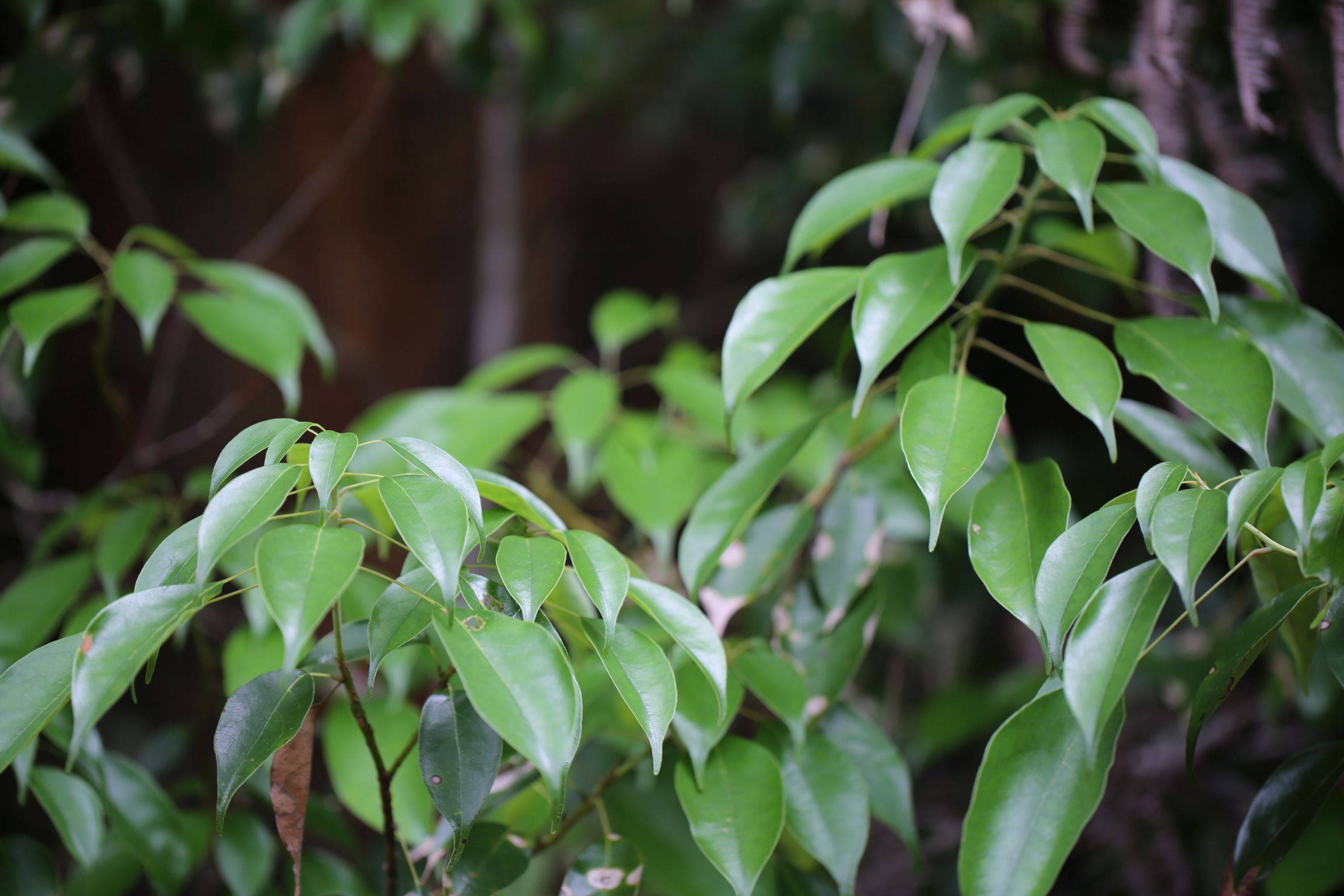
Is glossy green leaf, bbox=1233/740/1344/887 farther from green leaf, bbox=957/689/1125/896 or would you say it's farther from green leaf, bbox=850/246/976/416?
green leaf, bbox=850/246/976/416

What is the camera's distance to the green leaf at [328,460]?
34cm

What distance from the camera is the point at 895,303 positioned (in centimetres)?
51

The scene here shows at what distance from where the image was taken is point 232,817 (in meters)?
0.67

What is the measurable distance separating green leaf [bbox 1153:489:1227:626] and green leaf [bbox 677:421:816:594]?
0.25 metres

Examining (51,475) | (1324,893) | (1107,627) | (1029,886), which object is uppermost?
(1107,627)

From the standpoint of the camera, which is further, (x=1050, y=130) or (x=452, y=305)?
(x=452, y=305)

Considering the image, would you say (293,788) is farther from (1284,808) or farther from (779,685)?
(1284,808)

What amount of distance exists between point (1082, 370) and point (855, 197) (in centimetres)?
20

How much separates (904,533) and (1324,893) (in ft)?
1.54

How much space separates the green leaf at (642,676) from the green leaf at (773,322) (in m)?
0.15

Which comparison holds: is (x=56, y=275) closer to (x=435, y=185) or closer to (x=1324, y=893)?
(x=435, y=185)

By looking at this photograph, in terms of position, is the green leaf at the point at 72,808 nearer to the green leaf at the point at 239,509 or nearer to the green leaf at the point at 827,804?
the green leaf at the point at 239,509

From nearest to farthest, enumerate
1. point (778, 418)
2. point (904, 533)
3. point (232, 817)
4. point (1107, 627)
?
point (1107, 627)
point (232, 817)
point (904, 533)
point (778, 418)

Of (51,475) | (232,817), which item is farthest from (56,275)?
(232,817)
